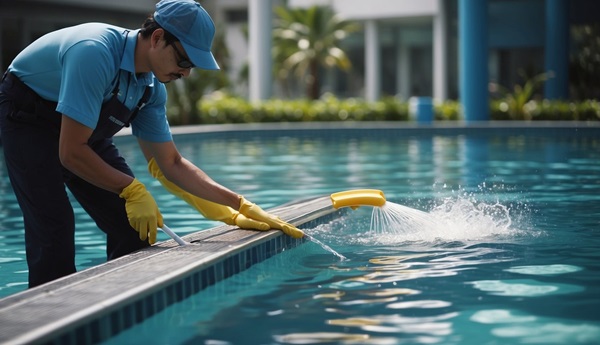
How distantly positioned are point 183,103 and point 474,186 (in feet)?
44.9

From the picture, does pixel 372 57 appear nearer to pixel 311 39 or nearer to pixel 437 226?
pixel 311 39

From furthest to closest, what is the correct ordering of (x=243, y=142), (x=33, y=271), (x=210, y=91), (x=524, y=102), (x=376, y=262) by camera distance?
(x=210, y=91)
(x=524, y=102)
(x=243, y=142)
(x=376, y=262)
(x=33, y=271)

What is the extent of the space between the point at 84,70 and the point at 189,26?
49 cm

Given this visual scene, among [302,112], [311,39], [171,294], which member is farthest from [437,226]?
[311,39]

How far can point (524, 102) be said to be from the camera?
21.9 m

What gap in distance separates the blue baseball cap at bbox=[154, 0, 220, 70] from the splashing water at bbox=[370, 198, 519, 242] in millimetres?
2326

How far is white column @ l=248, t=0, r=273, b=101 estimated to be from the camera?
24781 millimetres

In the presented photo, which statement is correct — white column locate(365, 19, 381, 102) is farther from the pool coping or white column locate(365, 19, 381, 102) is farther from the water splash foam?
the water splash foam

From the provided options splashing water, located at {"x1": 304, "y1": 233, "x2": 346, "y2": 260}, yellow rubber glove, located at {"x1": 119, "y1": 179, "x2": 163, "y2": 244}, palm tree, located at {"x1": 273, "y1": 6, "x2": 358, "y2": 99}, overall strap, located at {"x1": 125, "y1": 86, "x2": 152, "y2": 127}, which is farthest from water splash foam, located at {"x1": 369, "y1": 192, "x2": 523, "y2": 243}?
palm tree, located at {"x1": 273, "y1": 6, "x2": 358, "y2": 99}

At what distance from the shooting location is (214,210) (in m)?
5.39

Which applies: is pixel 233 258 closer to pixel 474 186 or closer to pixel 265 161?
pixel 474 186

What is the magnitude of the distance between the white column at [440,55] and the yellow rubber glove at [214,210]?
80.9ft

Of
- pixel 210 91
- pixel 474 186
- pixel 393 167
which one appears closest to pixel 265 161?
pixel 393 167

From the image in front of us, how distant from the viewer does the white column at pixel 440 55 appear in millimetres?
29280
